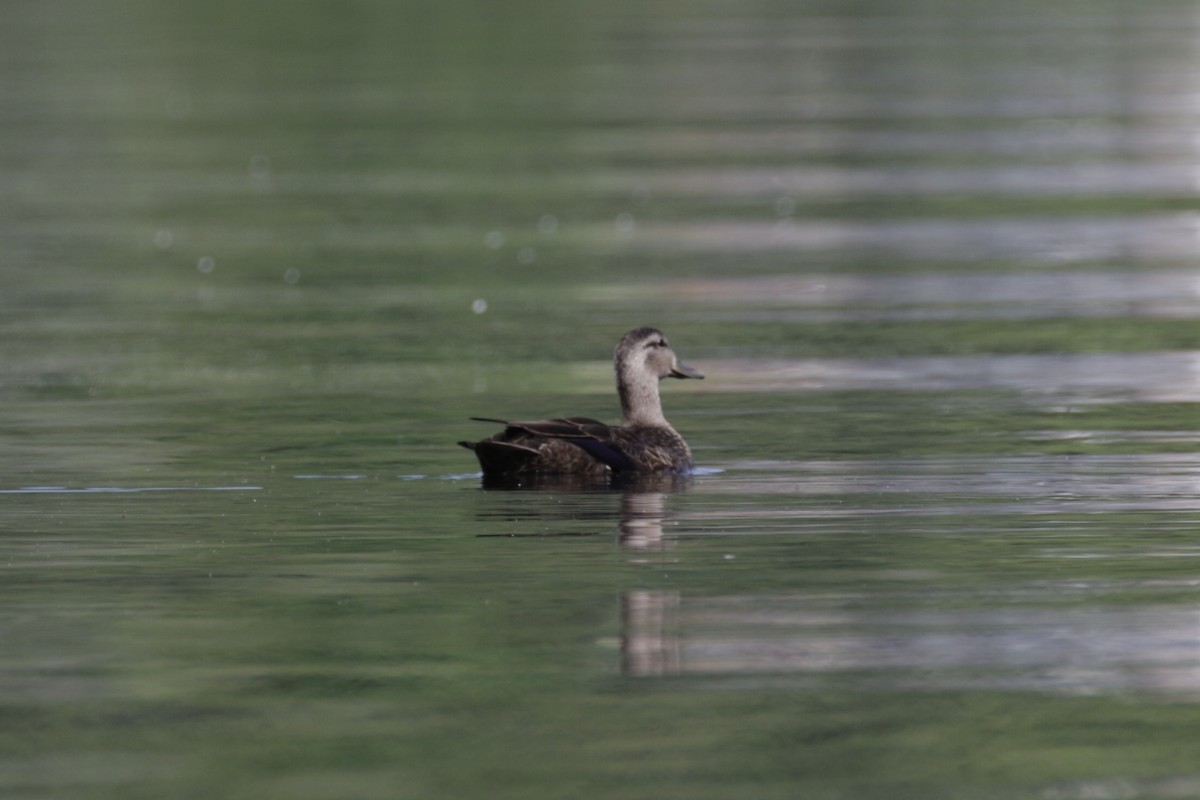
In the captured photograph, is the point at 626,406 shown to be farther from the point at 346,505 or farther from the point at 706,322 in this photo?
the point at 706,322

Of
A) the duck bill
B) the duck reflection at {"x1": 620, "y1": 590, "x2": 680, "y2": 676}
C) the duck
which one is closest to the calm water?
the duck reflection at {"x1": 620, "y1": 590, "x2": 680, "y2": 676}

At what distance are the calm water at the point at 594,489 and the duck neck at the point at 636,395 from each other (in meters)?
0.41

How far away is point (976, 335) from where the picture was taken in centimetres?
1723

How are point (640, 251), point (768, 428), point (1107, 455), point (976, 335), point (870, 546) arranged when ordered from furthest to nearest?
point (640, 251)
point (976, 335)
point (768, 428)
point (1107, 455)
point (870, 546)

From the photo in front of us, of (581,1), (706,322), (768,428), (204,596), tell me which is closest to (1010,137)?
(706,322)

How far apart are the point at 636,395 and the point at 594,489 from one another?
3.58 feet

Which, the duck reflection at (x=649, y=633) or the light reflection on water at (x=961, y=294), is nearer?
the duck reflection at (x=649, y=633)

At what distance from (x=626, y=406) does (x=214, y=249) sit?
10.3 meters

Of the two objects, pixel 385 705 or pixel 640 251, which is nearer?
pixel 385 705

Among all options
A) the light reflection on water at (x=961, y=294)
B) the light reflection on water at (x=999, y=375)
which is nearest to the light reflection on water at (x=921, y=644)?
the light reflection on water at (x=999, y=375)

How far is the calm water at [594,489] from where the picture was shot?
25.4ft

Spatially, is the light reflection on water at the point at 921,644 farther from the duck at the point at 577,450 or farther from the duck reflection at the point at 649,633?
the duck at the point at 577,450

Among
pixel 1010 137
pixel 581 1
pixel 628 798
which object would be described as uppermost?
pixel 581 1

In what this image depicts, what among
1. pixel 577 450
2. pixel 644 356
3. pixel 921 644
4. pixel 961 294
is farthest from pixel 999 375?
pixel 921 644
